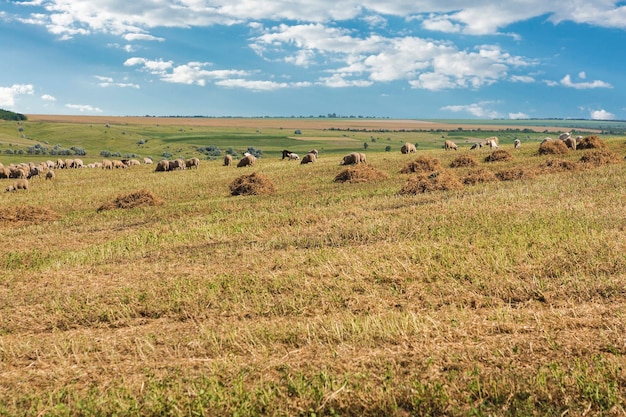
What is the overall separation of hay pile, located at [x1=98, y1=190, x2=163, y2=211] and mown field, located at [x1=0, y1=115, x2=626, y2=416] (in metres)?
5.73

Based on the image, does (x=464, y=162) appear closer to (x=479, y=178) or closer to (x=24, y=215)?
(x=479, y=178)

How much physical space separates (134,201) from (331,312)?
1919cm

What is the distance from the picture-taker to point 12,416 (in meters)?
5.88

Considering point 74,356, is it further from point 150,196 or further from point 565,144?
point 565,144

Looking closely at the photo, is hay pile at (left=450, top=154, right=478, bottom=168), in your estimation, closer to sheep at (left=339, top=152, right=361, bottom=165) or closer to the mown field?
sheep at (left=339, top=152, right=361, bottom=165)

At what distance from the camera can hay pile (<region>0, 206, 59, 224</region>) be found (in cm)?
2161

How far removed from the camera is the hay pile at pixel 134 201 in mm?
24822

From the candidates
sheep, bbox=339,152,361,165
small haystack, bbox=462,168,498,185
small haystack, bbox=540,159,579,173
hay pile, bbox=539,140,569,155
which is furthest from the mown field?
sheep, bbox=339,152,361,165

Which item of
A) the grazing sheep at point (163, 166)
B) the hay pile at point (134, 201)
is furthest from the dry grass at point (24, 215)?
the grazing sheep at point (163, 166)

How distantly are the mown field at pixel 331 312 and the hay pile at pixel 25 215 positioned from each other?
3.20 metres

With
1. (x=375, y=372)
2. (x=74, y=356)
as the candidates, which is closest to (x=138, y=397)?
(x=74, y=356)

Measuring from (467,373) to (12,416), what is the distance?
5786mm

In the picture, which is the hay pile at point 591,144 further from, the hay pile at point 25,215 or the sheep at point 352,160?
the hay pile at point 25,215

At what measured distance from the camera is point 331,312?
29.2 ft
